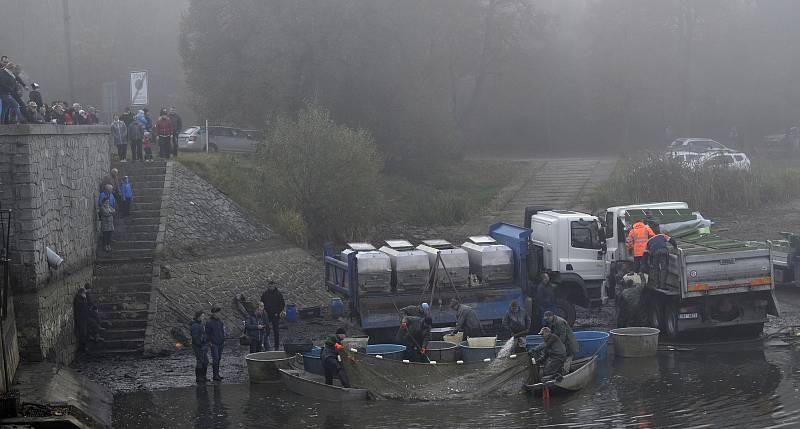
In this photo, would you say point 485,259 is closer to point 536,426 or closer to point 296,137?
point 536,426

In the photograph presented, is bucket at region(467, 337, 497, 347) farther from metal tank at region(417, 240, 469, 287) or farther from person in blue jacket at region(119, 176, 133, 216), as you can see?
person in blue jacket at region(119, 176, 133, 216)

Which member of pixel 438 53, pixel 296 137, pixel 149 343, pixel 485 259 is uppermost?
pixel 438 53

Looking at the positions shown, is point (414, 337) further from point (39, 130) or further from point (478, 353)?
point (39, 130)

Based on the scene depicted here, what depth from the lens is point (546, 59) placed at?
2427 inches

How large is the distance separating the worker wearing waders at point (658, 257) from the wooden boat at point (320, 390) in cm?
775

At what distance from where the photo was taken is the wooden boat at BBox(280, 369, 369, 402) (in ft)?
56.9

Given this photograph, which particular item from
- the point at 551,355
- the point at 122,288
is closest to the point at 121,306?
the point at 122,288

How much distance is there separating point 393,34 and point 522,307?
24645 millimetres

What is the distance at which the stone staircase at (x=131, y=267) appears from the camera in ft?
75.5

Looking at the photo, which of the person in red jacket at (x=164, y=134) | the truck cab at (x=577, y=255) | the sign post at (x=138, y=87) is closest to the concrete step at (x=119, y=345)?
the sign post at (x=138, y=87)

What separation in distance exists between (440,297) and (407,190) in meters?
21.5

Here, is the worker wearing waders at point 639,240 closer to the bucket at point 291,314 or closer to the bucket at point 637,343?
the bucket at point 637,343

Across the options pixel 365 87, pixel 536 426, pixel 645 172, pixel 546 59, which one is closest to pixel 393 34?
pixel 365 87

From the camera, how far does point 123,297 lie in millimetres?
24219
